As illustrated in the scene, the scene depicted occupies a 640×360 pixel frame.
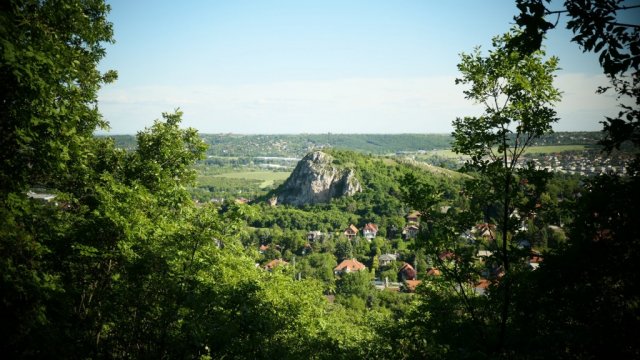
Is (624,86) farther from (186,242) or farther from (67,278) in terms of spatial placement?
(67,278)

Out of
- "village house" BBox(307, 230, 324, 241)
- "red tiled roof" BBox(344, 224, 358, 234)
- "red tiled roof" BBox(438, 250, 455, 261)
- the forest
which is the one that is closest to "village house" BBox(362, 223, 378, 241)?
"red tiled roof" BBox(344, 224, 358, 234)

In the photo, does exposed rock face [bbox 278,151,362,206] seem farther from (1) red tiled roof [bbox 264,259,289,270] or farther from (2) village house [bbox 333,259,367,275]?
(1) red tiled roof [bbox 264,259,289,270]

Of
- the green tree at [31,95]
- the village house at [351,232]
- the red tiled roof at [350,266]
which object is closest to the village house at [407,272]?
the red tiled roof at [350,266]

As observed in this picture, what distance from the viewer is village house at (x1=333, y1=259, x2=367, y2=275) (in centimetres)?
7462

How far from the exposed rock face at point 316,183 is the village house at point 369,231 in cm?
3237

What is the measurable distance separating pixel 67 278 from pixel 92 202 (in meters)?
2.47

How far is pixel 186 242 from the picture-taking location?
852cm

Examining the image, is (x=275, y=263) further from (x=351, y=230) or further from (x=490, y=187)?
(x=351, y=230)

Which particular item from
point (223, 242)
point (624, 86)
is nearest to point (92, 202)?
point (223, 242)

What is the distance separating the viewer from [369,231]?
337 feet

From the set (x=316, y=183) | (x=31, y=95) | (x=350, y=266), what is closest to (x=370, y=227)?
(x=350, y=266)

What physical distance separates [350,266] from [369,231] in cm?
2708

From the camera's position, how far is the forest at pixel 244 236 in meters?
5.68

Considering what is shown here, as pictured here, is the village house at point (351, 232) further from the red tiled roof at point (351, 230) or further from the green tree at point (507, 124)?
the green tree at point (507, 124)
